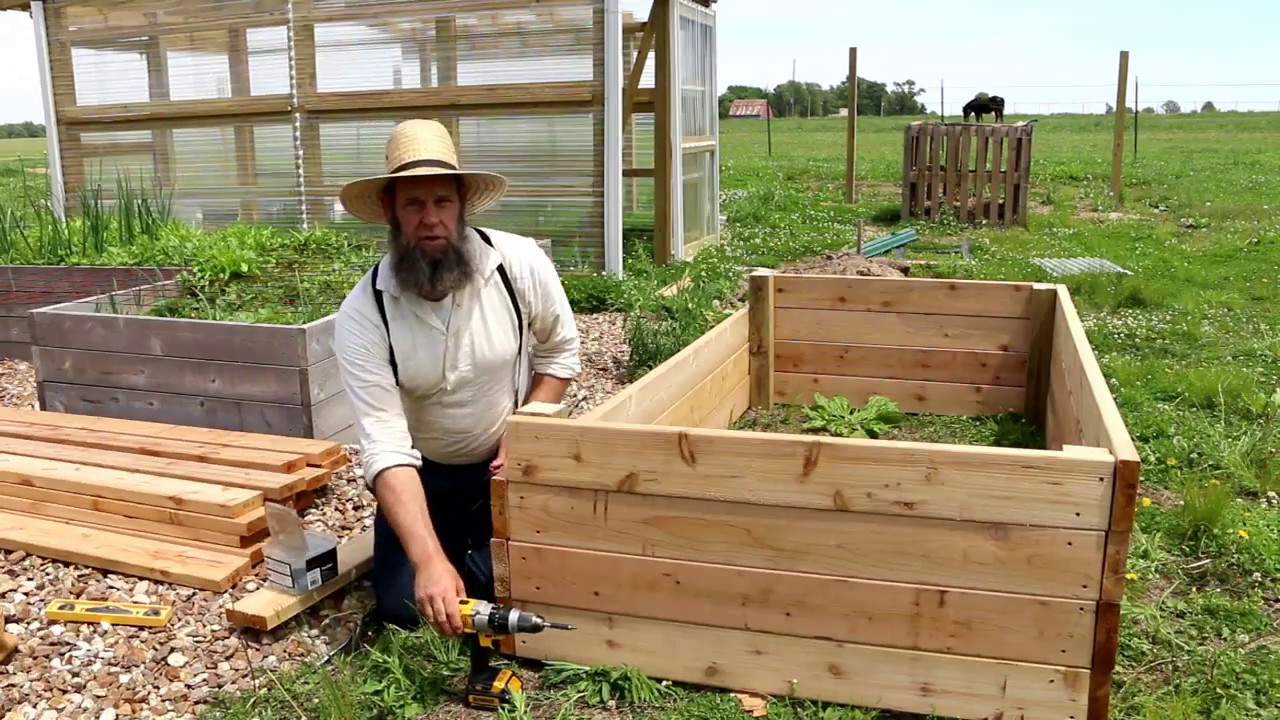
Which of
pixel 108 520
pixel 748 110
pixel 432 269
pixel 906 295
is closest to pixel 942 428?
pixel 906 295

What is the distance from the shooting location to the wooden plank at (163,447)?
4.55 metres

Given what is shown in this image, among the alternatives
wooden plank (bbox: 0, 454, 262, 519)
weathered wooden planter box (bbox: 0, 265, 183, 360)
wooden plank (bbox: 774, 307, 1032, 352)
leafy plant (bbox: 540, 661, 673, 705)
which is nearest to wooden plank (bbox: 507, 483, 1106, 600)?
leafy plant (bbox: 540, 661, 673, 705)

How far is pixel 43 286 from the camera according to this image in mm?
7113

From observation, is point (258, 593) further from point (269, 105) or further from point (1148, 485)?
point (269, 105)

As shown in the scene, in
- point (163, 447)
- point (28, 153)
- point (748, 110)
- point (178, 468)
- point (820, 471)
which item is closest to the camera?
point (820, 471)

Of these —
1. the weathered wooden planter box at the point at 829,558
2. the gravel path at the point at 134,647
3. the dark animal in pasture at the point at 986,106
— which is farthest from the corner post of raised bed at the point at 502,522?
the dark animal in pasture at the point at 986,106

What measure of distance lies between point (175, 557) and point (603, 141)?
6.07 meters

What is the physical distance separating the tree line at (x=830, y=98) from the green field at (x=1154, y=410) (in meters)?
63.0

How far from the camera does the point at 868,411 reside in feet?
17.9

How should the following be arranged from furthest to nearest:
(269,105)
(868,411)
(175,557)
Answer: (269,105)
(868,411)
(175,557)

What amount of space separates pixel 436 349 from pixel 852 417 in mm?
2625

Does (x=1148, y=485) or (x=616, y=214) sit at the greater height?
(x=616, y=214)

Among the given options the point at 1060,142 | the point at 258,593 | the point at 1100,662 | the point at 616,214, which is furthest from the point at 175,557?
the point at 1060,142

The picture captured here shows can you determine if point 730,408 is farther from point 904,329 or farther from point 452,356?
point 452,356
